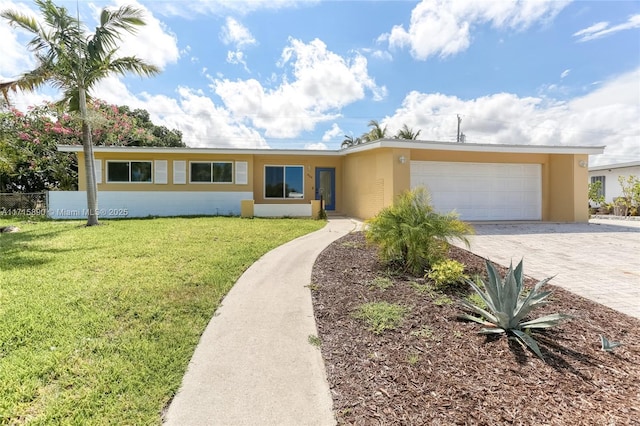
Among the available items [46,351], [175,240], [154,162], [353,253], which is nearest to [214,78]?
[154,162]

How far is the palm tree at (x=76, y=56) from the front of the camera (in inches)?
375

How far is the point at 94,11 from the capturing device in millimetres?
9883

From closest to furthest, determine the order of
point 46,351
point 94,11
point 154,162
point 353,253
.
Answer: point 46,351, point 353,253, point 94,11, point 154,162

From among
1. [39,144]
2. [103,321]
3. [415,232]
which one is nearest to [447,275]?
[415,232]

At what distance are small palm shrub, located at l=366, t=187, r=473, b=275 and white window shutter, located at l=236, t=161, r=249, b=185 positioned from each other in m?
10.3

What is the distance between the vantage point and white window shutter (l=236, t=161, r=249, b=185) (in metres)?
15.0

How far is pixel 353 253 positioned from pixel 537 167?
36.7ft

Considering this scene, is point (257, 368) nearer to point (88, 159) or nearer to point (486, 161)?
point (88, 159)

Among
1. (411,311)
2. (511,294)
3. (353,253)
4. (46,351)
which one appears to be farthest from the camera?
(353,253)

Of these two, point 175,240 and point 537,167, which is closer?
point 175,240

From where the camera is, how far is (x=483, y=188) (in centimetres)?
1330

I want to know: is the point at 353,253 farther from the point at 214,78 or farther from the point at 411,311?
the point at 214,78

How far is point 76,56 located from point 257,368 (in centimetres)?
1174

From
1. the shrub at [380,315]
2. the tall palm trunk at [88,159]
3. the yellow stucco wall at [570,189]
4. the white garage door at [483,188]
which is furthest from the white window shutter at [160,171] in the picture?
the yellow stucco wall at [570,189]
